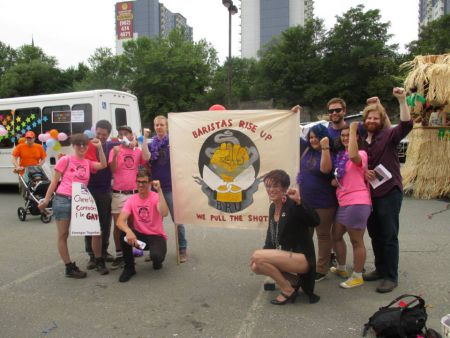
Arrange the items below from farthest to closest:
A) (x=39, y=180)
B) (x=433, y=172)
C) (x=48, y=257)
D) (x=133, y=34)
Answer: (x=133, y=34) → (x=433, y=172) → (x=39, y=180) → (x=48, y=257)

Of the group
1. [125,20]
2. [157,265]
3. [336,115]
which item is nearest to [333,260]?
[336,115]

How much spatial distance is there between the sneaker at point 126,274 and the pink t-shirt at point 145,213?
0.42 meters

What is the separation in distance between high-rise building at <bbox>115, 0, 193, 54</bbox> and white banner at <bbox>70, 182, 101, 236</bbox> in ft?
476

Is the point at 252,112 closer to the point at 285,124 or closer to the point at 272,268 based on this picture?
the point at 285,124

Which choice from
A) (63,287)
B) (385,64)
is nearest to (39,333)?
(63,287)

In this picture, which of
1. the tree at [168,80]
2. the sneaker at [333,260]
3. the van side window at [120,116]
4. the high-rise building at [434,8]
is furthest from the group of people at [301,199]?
the high-rise building at [434,8]

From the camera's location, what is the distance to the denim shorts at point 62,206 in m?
4.50

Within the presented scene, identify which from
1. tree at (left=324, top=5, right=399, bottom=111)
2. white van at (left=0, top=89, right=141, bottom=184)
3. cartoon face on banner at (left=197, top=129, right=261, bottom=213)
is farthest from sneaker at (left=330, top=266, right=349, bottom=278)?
tree at (left=324, top=5, right=399, bottom=111)

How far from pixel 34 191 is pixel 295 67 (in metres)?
34.2

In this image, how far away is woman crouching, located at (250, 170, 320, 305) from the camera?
146 inches

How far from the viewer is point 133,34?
148500 mm

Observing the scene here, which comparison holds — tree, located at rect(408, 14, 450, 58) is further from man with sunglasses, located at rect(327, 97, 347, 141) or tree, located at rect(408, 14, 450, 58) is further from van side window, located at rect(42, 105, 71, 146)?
man with sunglasses, located at rect(327, 97, 347, 141)

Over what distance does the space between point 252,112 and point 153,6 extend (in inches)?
6310

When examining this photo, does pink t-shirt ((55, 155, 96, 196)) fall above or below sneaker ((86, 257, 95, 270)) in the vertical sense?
above
